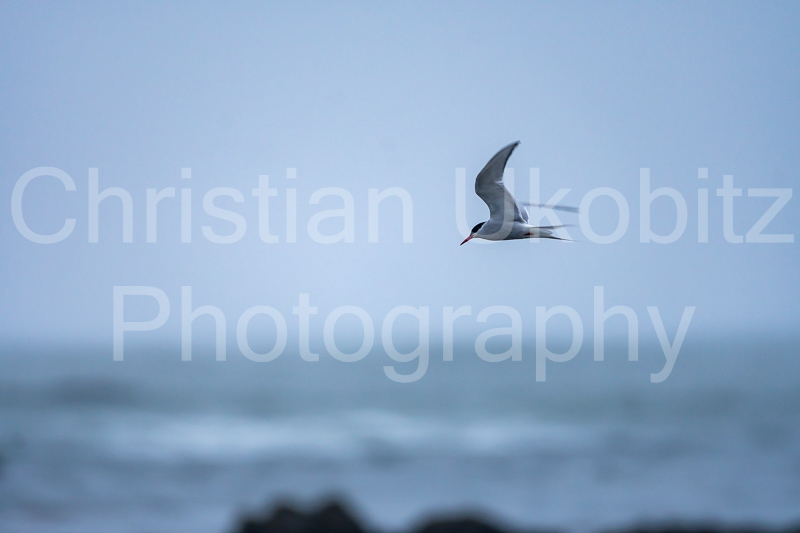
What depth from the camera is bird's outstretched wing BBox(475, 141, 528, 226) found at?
629 centimetres

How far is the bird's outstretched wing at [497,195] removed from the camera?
6.29 metres

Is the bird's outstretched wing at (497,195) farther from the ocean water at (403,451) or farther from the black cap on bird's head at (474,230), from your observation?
the ocean water at (403,451)

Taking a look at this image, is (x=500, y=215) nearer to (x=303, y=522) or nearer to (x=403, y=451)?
(x=303, y=522)

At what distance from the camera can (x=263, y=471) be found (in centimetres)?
1897

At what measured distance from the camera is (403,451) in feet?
71.5

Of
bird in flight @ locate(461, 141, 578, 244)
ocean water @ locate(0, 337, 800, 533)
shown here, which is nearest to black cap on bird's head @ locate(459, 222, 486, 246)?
bird in flight @ locate(461, 141, 578, 244)

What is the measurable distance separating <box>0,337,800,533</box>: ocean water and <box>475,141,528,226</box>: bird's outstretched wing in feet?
29.8

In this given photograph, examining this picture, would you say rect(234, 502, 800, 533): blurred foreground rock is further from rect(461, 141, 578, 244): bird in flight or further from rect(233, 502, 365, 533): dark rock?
rect(461, 141, 578, 244): bird in flight

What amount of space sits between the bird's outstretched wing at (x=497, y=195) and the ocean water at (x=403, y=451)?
9076mm

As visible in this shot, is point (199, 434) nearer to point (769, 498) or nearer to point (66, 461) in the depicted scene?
point (66, 461)

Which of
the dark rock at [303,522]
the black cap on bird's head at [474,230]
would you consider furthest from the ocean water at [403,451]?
the black cap on bird's head at [474,230]

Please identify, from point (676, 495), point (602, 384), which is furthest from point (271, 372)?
point (676, 495)

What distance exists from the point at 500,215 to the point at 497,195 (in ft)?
0.74

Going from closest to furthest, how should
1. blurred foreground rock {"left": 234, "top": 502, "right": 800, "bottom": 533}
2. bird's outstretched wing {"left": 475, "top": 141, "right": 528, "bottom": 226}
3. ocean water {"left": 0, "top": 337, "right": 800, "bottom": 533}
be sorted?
bird's outstretched wing {"left": 475, "top": 141, "right": 528, "bottom": 226} < blurred foreground rock {"left": 234, "top": 502, "right": 800, "bottom": 533} < ocean water {"left": 0, "top": 337, "right": 800, "bottom": 533}
